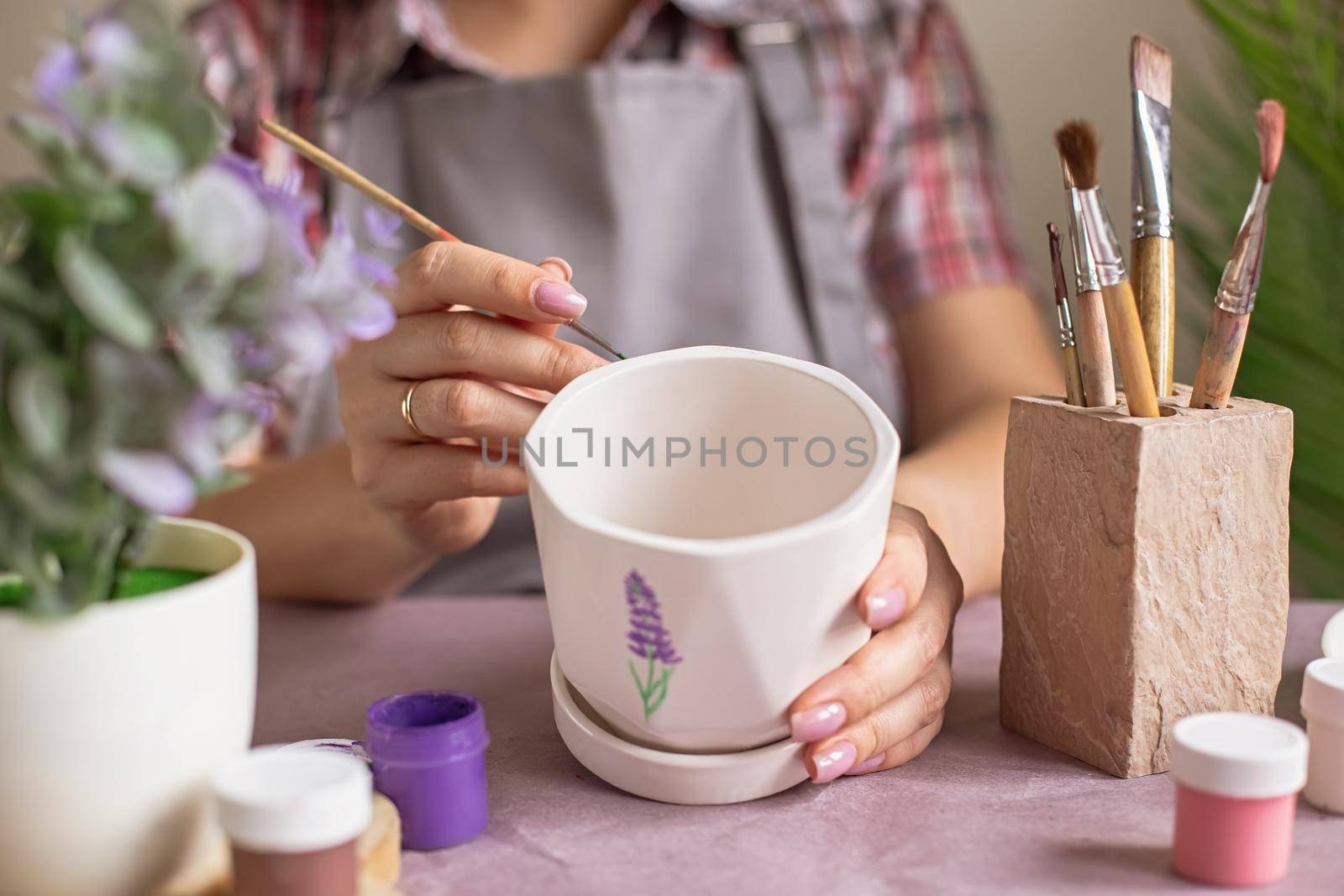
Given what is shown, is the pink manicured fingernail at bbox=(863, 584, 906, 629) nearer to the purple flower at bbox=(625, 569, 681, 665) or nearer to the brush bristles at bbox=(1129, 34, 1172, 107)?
the purple flower at bbox=(625, 569, 681, 665)

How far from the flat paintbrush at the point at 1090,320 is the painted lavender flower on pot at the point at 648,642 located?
192mm

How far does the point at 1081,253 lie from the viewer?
1.43 ft

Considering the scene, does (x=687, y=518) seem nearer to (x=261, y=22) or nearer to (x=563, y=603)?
(x=563, y=603)

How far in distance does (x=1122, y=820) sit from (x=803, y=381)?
7.5 inches

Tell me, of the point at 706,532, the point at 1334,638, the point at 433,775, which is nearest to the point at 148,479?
the point at 433,775

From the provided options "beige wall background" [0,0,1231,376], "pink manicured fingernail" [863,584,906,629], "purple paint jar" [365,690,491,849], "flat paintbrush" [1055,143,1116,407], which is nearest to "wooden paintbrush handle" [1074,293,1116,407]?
"flat paintbrush" [1055,143,1116,407]

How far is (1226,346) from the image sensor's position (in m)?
0.43

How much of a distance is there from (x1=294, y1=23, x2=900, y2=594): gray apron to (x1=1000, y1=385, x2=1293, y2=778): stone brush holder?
499 mm

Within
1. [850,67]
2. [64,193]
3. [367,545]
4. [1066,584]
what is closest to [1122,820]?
[1066,584]

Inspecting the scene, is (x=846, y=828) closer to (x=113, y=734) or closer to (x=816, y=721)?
(x=816, y=721)

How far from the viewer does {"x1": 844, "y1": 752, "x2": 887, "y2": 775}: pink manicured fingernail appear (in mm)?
433

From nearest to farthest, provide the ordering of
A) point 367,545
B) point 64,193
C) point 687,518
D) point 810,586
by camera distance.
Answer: point 64,193 < point 810,586 < point 687,518 < point 367,545

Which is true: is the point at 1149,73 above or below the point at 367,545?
above
